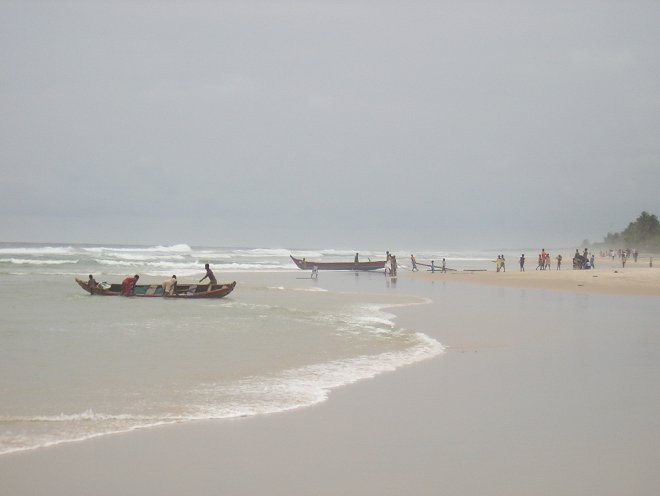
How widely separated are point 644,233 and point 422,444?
10336cm

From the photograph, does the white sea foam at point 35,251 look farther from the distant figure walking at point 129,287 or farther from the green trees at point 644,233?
the green trees at point 644,233

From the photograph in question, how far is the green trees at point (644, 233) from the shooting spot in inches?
3683

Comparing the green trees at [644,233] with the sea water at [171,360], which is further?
the green trees at [644,233]

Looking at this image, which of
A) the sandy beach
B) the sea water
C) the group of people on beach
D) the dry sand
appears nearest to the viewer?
the sandy beach

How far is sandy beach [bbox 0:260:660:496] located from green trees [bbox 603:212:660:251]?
94.4m

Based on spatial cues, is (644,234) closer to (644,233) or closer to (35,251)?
(644,233)

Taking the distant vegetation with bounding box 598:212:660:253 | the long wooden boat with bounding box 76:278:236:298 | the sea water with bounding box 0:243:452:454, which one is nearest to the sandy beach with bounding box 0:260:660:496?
the sea water with bounding box 0:243:452:454

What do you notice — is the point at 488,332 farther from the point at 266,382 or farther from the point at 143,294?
the point at 143,294

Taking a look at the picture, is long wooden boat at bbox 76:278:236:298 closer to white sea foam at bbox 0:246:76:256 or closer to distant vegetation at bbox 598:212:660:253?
white sea foam at bbox 0:246:76:256

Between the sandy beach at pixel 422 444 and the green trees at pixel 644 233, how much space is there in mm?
94426

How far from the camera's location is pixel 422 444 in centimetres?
567

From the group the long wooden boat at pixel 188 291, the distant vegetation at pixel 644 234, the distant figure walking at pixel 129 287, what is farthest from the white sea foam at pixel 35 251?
the distant vegetation at pixel 644 234

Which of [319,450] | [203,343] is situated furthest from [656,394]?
[203,343]

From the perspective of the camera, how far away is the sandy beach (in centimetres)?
474
